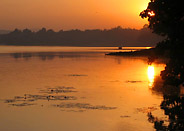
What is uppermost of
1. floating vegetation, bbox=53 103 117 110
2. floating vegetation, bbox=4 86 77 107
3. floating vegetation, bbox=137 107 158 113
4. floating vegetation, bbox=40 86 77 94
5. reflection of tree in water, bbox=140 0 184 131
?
reflection of tree in water, bbox=140 0 184 131

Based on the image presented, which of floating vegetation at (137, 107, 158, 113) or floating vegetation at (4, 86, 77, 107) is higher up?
floating vegetation at (4, 86, 77, 107)

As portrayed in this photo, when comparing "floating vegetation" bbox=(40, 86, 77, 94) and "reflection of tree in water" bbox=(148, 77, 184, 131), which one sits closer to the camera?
"reflection of tree in water" bbox=(148, 77, 184, 131)

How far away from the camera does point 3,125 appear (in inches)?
830

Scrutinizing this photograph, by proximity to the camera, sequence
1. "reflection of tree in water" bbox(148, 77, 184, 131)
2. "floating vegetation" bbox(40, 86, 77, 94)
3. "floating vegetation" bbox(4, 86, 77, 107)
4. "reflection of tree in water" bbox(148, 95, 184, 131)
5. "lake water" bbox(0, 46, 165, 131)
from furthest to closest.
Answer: "floating vegetation" bbox(40, 86, 77, 94) → "floating vegetation" bbox(4, 86, 77, 107) → "lake water" bbox(0, 46, 165, 131) → "reflection of tree in water" bbox(148, 77, 184, 131) → "reflection of tree in water" bbox(148, 95, 184, 131)

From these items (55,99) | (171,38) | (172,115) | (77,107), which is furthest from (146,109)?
(55,99)

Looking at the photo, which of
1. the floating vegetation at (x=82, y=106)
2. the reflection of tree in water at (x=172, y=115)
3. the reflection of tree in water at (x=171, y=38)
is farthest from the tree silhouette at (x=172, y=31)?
the floating vegetation at (x=82, y=106)

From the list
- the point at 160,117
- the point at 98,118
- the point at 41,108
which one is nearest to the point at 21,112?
the point at 41,108

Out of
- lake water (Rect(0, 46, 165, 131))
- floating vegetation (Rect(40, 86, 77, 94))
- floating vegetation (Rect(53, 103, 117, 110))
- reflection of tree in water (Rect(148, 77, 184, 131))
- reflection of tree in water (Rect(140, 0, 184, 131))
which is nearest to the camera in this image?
reflection of tree in water (Rect(148, 77, 184, 131))

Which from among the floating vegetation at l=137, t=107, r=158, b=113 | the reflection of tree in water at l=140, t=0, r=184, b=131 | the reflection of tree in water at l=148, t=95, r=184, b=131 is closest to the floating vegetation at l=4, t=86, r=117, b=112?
the floating vegetation at l=137, t=107, r=158, b=113

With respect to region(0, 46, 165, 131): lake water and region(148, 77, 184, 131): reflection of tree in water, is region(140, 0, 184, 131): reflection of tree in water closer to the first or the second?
region(148, 77, 184, 131): reflection of tree in water

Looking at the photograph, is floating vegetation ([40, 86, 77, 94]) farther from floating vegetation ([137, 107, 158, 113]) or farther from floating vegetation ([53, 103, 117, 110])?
floating vegetation ([137, 107, 158, 113])

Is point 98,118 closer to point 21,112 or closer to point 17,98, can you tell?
point 21,112

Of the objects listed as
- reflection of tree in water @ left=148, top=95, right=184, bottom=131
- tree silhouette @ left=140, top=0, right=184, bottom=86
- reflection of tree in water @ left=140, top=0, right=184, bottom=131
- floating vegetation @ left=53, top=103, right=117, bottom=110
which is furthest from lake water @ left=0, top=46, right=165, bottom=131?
tree silhouette @ left=140, top=0, right=184, bottom=86

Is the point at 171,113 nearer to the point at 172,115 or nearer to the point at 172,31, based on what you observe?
the point at 172,115
